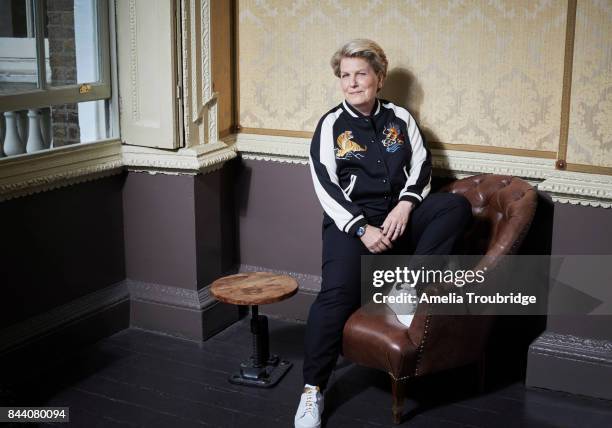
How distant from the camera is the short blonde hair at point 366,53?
144 inches

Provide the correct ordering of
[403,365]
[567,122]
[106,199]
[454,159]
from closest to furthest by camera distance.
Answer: [403,365] → [567,122] → [454,159] → [106,199]

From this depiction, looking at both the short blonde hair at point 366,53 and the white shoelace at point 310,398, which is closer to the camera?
the white shoelace at point 310,398

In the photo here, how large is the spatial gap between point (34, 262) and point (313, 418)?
1.43 meters

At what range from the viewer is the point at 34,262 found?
151 inches

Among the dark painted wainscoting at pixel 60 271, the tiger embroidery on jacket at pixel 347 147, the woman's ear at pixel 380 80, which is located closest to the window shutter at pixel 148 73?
the dark painted wainscoting at pixel 60 271

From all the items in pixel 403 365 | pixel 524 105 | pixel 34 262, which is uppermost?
pixel 524 105

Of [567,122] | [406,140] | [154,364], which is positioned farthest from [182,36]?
[567,122]

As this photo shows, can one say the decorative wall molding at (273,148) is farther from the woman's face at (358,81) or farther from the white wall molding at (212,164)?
the woman's face at (358,81)

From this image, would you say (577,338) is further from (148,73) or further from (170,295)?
(148,73)

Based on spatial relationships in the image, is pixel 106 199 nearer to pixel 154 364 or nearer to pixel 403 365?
pixel 154 364

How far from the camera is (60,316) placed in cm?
400

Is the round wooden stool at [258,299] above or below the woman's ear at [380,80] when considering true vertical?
below

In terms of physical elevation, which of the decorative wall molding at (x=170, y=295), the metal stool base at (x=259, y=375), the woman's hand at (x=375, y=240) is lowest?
the metal stool base at (x=259, y=375)

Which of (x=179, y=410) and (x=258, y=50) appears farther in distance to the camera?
(x=258, y=50)
